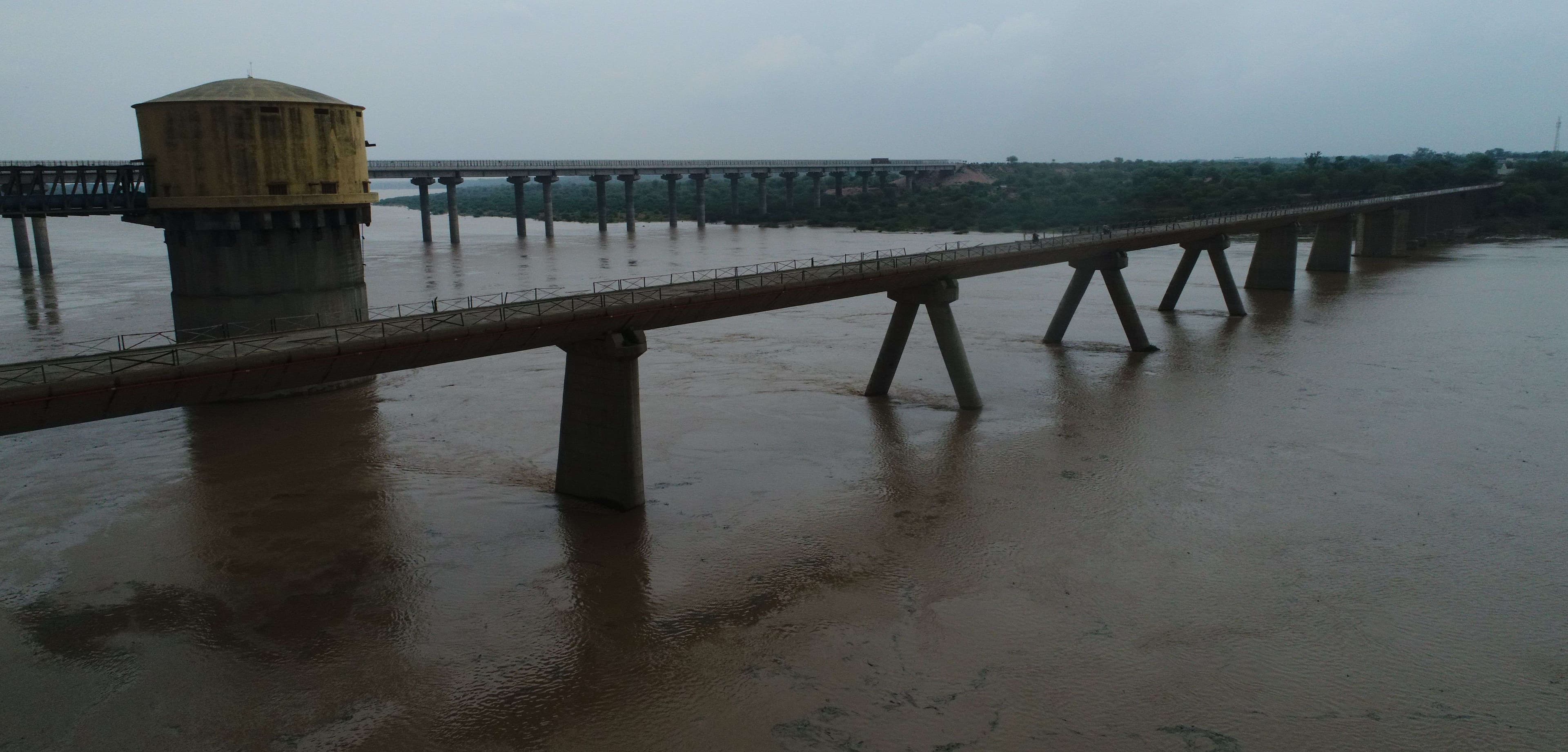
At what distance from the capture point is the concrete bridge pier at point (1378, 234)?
280 ft

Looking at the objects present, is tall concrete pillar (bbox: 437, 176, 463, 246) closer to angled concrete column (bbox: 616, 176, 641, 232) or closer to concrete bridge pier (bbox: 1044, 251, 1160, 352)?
angled concrete column (bbox: 616, 176, 641, 232)

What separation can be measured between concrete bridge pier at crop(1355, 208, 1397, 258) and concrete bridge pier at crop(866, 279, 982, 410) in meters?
68.2

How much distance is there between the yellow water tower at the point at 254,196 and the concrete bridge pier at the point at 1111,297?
2677 cm

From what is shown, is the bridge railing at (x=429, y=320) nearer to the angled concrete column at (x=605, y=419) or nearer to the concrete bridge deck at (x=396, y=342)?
the concrete bridge deck at (x=396, y=342)

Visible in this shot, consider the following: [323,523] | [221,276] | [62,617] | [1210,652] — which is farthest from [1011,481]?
[221,276]

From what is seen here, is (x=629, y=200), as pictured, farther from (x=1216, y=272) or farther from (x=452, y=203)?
(x=1216, y=272)

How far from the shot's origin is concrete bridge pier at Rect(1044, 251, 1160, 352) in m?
41.5

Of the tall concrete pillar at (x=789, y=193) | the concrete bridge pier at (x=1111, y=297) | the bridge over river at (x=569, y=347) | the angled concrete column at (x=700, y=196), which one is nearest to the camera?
the bridge over river at (x=569, y=347)

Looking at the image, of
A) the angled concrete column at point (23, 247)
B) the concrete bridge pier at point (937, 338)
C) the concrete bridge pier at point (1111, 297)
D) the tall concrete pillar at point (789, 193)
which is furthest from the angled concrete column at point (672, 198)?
the concrete bridge pier at point (937, 338)

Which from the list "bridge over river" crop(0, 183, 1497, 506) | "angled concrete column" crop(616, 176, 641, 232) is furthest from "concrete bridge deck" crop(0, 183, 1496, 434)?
"angled concrete column" crop(616, 176, 641, 232)

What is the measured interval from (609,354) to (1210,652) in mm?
12486

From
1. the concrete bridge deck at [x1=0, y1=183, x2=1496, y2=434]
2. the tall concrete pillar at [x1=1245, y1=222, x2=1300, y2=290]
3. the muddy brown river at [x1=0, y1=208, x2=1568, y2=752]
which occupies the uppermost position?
the concrete bridge deck at [x1=0, y1=183, x2=1496, y2=434]

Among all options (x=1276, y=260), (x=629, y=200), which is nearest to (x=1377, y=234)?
(x=1276, y=260)

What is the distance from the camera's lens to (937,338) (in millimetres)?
32406
